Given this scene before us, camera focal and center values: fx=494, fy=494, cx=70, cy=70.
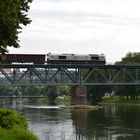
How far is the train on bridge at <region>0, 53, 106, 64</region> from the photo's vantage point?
114 m

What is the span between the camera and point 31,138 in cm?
2366

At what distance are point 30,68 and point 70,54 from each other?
11876 millimetres

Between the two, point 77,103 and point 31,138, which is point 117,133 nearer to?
point 31,138

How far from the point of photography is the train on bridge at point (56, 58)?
114375mm

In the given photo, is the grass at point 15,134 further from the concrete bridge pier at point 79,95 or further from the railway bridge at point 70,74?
the concrete bridge pier at point 79,95

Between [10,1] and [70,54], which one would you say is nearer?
[10,1]

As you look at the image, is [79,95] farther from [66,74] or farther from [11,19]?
[11,19]

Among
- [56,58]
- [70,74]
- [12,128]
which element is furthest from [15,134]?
[70,74]

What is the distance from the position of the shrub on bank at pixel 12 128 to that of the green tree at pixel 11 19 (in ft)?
14.0

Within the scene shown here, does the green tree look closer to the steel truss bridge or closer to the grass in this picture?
the grass

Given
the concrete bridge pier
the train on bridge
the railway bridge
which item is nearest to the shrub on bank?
the train on bridge

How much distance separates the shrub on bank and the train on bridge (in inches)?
3356

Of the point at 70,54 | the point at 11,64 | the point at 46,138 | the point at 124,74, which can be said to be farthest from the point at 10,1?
the point at 124,74

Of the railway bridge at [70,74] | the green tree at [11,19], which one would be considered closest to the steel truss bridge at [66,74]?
the railway bridge at [70,74]
